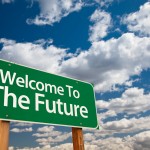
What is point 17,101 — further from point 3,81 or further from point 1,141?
point 1,141

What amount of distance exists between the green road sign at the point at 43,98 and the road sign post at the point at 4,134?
11 cm

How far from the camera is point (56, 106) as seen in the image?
15.8ft

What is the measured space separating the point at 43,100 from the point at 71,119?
74cm

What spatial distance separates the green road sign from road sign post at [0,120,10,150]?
0.35 ft

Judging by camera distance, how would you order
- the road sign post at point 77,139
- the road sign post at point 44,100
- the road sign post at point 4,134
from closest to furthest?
the road sign post at point 4,134 → the road sign post at point 44,100 → the road sign post at point 77,139

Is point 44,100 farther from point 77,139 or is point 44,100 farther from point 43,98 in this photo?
point 77,139

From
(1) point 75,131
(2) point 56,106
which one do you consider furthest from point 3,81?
(1) point 75,131

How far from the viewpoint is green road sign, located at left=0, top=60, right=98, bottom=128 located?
416 centimetres

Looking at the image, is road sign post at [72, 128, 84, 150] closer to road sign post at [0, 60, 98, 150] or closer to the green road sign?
road sign post at [0, 60, 98, 150]

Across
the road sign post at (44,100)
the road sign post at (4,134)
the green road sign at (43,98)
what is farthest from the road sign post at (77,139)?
the road sign post at (4,134)

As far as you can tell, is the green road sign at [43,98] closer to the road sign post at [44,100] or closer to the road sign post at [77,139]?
the road sign post at [44,100]

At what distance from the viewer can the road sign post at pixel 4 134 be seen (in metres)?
3.79

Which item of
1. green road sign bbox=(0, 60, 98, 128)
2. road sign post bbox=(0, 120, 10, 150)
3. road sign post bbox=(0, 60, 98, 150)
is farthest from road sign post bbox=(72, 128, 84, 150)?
road sign post bbox=(0, 120, 10, 150)

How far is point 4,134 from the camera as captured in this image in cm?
389
